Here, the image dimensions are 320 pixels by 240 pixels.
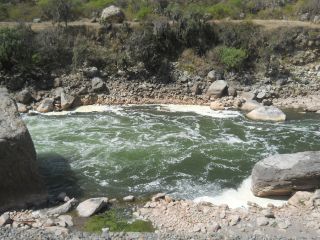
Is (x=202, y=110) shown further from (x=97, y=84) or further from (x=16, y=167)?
(x=16, y=167)

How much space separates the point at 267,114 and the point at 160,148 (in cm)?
727

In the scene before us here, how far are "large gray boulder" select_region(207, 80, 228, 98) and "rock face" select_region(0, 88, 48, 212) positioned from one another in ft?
44.5

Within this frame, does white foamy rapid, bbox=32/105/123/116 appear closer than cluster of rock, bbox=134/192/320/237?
No

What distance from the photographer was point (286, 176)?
7.54m

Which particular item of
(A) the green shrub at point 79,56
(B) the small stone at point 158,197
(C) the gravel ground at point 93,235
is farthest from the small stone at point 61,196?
(A) the green shrub at point 79,56

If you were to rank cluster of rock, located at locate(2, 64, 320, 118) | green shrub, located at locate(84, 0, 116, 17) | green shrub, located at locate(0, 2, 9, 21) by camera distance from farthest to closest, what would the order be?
green shrub, located at locate(84, 0, 116, 17), green shrub, located at locate(0, 2, 9, 21), cluster of rock, located at locate(2, 64, 320, 118)

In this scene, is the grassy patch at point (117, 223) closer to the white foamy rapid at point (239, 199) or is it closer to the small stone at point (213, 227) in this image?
the small stone at point (213, 227)

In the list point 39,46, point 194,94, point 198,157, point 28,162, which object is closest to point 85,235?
point 28,162

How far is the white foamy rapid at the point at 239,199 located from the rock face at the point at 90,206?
8.93 feet

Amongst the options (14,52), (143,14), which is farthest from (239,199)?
(143,14)

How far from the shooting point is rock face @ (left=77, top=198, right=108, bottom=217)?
689 centimetres

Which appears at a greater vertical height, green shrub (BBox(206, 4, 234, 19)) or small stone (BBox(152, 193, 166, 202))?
green shrub (BBox(206, 4, 234, 19))

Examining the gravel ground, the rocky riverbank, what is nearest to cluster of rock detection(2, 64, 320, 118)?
the rocky riverbank

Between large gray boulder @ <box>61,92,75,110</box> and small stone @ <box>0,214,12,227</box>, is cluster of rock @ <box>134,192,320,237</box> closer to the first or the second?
small stone @ <box>0,214,12,227</box>
